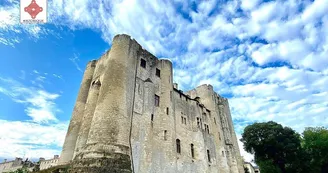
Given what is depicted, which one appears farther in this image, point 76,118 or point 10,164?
point 10,164

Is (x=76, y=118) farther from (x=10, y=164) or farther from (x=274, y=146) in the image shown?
(x=10, y=164)

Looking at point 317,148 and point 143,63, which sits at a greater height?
point 143,63

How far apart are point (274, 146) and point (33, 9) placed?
129ft

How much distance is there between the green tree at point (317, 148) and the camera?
34094 millimetres

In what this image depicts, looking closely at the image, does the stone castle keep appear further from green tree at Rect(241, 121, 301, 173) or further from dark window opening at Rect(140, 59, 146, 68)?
green tree at Rect(241, 121, 301, 173)

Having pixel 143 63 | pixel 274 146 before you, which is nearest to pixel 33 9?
pixel 143 63

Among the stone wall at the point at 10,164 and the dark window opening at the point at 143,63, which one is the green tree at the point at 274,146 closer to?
the dark window opening at the point at 143,63

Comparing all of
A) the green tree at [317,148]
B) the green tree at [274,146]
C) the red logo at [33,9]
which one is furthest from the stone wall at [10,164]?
the green tree at [317,148]

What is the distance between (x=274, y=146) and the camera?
35531 millimetres

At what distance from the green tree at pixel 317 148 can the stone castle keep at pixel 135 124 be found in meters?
13.3

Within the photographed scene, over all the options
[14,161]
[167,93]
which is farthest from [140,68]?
[14,161]

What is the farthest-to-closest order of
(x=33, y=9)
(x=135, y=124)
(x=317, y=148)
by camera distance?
1. (x=317, y=148)
2. (x=135, y=124)
3. (x=33, y=9)

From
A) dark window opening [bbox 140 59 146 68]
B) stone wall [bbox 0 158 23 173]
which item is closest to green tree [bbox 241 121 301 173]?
dark window opening [bbox 140 59 146 68]

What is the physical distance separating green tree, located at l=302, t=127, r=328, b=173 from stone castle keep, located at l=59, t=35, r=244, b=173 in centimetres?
1325
